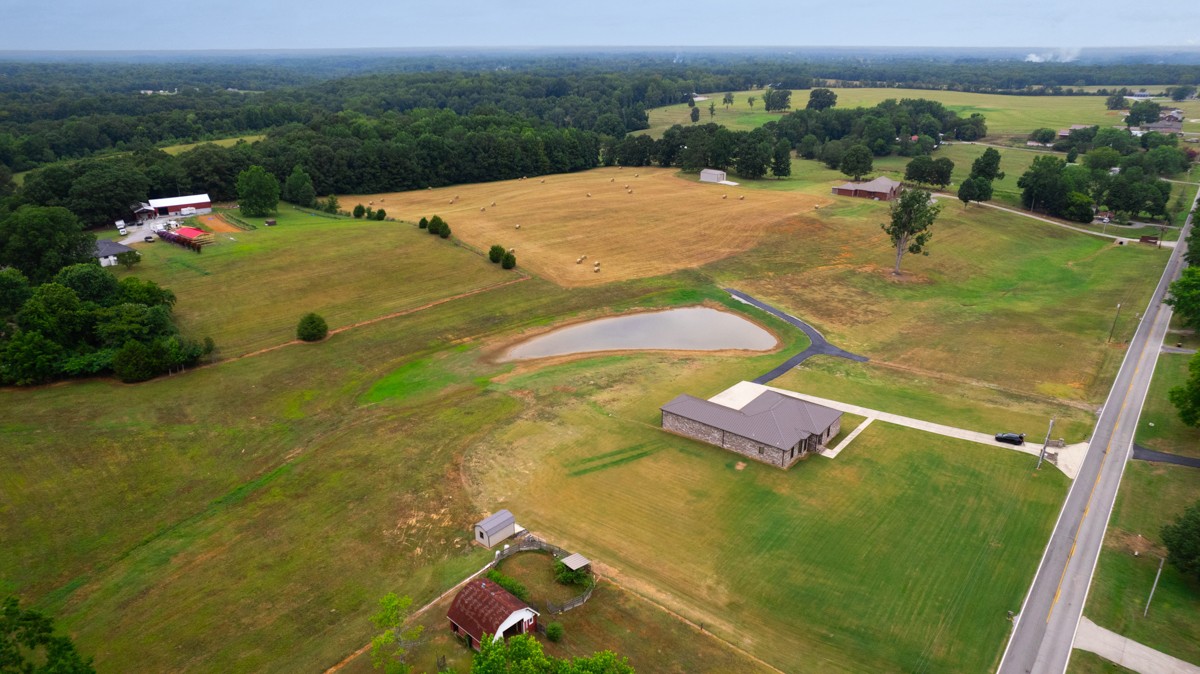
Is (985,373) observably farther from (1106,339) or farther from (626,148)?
(626,148)

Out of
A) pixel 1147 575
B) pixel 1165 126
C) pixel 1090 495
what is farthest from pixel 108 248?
pixel 1165 126

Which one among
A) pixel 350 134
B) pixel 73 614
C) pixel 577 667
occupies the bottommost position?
pixel 73 614

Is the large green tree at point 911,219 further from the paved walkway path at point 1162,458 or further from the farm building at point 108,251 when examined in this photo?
the farm building at point 108,251

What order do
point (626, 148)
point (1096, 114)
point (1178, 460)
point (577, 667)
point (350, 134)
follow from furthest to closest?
point (1096, 114) < point (626, 148) < point (350, 134) < point (1178, 460) < point (577, 667)

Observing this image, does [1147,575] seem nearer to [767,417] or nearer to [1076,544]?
[1076,544]

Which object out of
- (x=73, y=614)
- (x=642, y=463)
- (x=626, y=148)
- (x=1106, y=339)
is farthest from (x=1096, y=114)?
(x=73, y=614)

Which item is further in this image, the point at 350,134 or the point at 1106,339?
the point at 350,134
